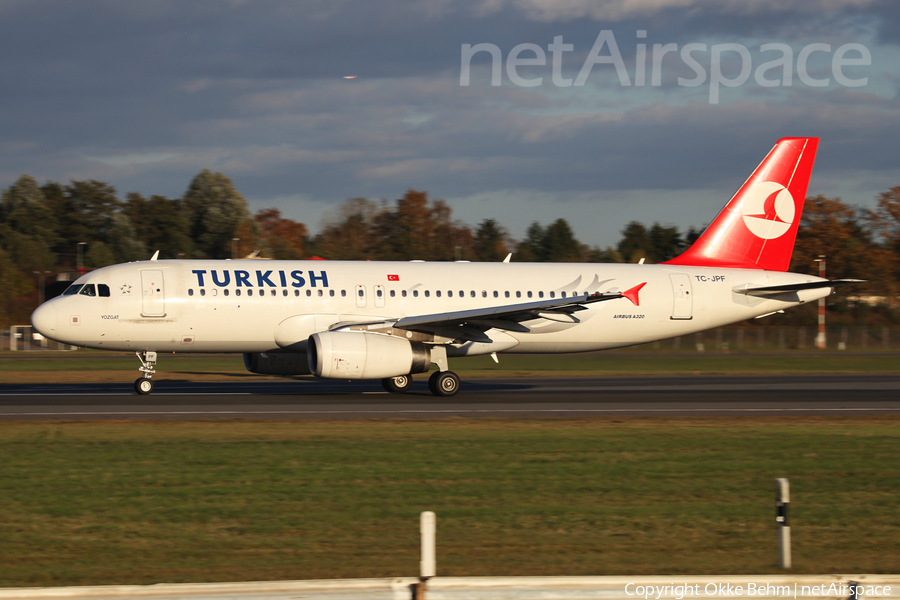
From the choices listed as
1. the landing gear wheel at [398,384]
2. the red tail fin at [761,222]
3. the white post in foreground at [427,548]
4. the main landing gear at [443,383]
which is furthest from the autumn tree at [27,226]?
the white post in foreground at [427,548]

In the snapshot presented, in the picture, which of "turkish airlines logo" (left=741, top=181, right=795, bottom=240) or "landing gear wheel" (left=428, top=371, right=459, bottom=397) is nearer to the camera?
"landing gear wheel" (left=428, top=371, right=459, bottom=397)

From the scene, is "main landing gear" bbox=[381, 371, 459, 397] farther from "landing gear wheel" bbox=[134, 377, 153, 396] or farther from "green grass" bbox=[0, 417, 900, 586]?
"green grass" bbox=[0, 417, 900, 586]

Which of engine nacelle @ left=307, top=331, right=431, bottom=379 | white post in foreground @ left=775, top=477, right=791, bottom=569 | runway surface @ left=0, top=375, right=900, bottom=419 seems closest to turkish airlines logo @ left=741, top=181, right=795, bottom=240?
runway surface @ left=0, top=375, right=900, bottom=419

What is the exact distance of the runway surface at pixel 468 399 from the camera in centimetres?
1930

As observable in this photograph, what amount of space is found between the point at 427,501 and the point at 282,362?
15036 mm

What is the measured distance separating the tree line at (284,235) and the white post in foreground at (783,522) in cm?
7438

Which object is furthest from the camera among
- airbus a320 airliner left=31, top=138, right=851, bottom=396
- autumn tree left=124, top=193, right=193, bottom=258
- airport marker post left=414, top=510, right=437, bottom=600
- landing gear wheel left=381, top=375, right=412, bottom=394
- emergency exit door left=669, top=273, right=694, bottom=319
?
autumn tree left=124, top=193, right=193, bottom=258

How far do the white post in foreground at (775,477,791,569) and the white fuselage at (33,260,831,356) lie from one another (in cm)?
1735

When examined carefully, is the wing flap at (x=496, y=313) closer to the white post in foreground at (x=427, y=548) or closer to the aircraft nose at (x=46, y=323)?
the aircraft nose at (x=46, y=323)

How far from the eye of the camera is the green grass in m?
7.89

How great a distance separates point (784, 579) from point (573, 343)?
67.6ft

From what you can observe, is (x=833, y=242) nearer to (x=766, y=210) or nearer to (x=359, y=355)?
(x=766, y=210)

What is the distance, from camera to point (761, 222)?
28.8m

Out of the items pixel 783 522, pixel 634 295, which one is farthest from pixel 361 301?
pixel 783 522
